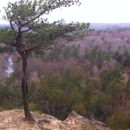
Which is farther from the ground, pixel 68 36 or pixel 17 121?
pixel 68 36

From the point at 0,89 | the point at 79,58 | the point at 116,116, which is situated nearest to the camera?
the point at 116,116

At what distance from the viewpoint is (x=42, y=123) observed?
8.29 meters

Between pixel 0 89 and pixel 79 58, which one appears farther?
pixel 79 58

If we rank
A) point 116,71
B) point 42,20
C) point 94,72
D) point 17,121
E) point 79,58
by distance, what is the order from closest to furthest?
point 42,20
point 17,121
point 116,71
point 94,72
point 79,58

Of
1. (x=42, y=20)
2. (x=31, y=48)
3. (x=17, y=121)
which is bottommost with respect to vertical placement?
(x=17, y=121)

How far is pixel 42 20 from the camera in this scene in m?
6.84

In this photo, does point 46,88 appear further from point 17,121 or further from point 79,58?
point 79,58

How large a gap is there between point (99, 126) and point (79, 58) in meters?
31.1

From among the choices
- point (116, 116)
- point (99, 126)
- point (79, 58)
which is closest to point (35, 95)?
point (116, 116)

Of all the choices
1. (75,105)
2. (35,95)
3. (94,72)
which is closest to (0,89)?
(35,95)

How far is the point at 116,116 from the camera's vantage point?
15148 millimetres

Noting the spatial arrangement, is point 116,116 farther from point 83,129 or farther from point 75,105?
point 83,129

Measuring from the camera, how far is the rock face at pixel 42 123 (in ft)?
25.7

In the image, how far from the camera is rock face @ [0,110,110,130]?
25.7ft
